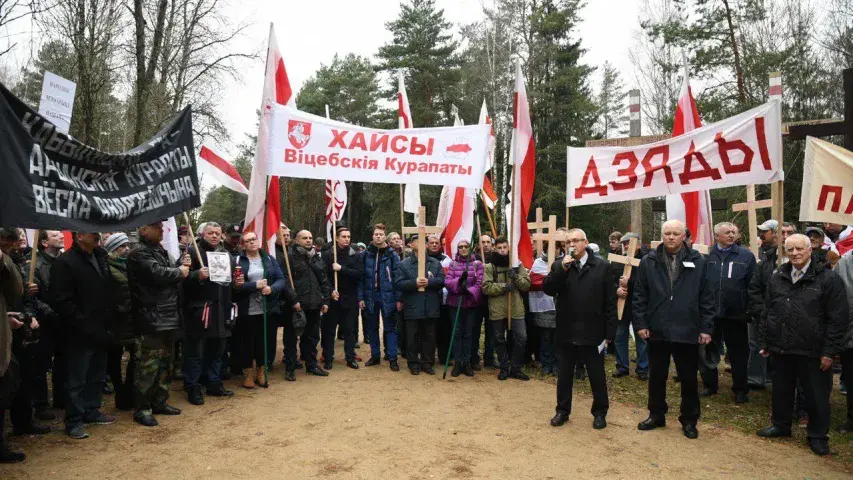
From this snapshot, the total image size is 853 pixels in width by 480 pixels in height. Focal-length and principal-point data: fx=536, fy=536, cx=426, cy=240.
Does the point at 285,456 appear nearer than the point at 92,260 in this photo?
Yes

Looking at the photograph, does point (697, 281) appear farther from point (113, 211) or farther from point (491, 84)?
point (491, 84)

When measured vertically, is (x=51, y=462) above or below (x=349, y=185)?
below

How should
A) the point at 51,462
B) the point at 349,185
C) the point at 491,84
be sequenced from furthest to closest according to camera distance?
1. the point at 349,185
2. the point at 491,84
3. the point at 51,462

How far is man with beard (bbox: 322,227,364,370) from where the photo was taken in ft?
27.2

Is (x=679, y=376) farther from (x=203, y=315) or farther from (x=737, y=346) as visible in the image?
(x=203, y=315)

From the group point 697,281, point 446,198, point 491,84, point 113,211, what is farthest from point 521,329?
point 491,84

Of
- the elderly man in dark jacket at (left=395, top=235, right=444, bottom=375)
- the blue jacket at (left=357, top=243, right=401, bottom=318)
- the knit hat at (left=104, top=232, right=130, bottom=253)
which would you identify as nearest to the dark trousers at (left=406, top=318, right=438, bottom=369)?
the elderly man in dark jacket at (left=395, top=235, right=444, bottom=375)

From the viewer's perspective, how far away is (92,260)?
5.38m

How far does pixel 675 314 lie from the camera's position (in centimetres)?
540

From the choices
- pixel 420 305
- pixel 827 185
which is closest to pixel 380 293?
pixel 420 305

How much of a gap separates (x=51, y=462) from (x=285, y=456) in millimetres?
1955

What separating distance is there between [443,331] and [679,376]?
3831 mm

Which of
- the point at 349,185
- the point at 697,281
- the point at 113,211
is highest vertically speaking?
the point at 349,185

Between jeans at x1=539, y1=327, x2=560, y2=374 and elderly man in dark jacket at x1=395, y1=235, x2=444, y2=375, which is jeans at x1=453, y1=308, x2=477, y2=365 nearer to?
elderly man in dark jacket at x1=395, y1=235, x2=444, y2=375
